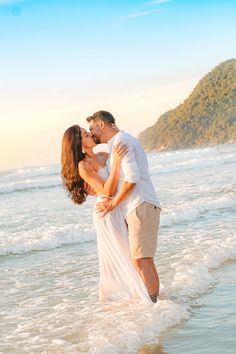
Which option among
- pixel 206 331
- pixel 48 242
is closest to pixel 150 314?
pixel 206 331

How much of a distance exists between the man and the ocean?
0.59m

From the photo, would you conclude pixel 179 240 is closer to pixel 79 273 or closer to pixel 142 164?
pixel 79 273

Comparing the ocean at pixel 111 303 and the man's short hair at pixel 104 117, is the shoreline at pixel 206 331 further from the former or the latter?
the man's short hair at pixel 104 117

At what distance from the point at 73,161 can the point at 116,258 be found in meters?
1.10

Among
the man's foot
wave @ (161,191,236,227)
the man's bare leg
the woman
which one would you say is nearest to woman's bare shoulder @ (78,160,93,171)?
the woman

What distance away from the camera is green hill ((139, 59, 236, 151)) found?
13212cm

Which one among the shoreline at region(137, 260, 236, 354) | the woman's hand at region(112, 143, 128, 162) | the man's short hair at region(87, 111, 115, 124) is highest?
the man's short hair at region(87, 111, 115, 124)

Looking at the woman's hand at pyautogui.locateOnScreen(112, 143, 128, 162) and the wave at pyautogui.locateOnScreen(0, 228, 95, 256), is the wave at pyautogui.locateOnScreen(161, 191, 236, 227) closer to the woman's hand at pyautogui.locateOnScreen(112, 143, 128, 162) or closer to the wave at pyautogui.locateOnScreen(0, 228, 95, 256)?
the wave at pyautogui.locateOnScreen(0, 228, 95, 256)

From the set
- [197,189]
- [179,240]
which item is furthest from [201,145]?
[179,240]

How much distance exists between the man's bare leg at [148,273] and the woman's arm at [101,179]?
0.73 meters

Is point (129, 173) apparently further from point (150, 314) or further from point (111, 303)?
point (111, 303)

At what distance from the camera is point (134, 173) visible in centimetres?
578

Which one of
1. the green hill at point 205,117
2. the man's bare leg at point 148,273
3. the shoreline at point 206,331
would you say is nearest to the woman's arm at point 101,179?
the man's bare leg at point 148,273

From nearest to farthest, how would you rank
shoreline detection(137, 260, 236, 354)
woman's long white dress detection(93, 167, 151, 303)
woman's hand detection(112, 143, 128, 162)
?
shoreline detection(137, 260, 236, 354) → woman's hand detection(112, 143, 128, 162) → woman's long white dress detection(93, 167, 151, 303)
